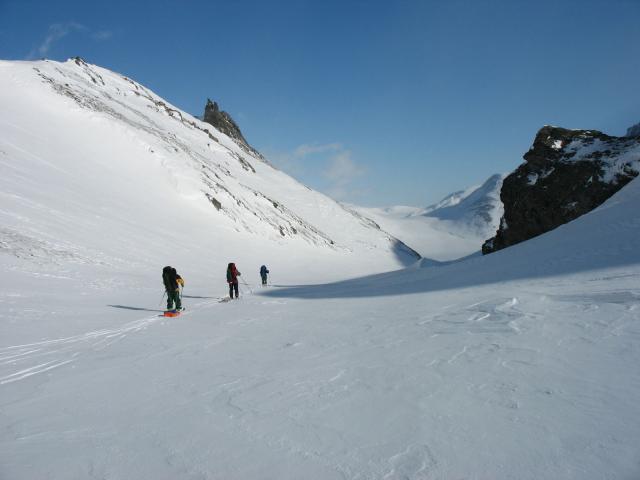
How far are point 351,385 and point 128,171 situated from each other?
1558 inches

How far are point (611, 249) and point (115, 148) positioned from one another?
4377 centimetres

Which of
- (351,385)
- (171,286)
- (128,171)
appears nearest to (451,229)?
(128,171)

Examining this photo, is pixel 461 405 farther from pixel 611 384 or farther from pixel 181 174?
pixel 181 174

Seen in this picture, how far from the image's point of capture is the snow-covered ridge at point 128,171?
2620cm

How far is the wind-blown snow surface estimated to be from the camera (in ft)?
10.6

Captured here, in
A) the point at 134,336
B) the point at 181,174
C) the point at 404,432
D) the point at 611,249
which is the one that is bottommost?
the point at 404,432

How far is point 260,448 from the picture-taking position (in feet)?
11.6

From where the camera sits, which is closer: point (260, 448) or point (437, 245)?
point (260, 448)

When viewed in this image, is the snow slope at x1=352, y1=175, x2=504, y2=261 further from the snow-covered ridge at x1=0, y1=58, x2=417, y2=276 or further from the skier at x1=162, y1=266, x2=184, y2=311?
the skier at x1=162, y1=266, x2=184, y2=311

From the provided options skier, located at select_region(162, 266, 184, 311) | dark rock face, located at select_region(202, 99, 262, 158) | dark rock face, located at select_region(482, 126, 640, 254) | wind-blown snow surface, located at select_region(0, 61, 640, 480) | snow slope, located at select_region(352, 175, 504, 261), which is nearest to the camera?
wind-blown snow surface, located at select_region(0, 61, 640, 480)

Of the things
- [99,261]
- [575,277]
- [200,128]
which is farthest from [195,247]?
[200,128]

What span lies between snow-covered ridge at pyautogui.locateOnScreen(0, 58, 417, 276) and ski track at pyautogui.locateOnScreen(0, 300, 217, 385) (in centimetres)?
1046

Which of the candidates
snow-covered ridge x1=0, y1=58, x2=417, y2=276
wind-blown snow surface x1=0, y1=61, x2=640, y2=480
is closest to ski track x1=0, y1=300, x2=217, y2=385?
wind-blown snow surface x1=0, y1=61, x2=640, y2=480

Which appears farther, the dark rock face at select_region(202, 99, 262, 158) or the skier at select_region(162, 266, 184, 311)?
the dark rock face at select_region(202, 99, 262, 158)
